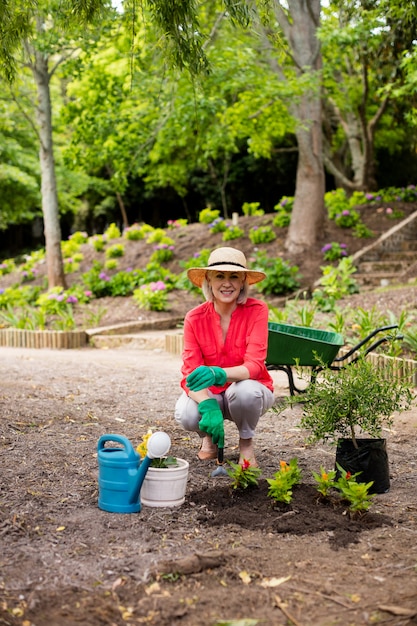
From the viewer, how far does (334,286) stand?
10.1 meters

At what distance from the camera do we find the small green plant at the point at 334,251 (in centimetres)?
1217

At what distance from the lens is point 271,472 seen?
3863 millimetres

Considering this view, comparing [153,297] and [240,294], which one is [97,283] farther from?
[240,294]

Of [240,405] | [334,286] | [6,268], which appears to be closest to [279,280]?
[334,286]

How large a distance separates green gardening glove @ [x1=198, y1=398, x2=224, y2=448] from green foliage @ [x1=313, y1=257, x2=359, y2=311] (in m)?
6.04

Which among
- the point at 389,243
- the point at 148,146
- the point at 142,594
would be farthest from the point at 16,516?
the point at 389,243

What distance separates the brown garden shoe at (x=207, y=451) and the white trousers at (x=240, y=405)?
0.30 metres

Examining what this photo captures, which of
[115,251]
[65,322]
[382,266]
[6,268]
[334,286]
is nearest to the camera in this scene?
[334,286]

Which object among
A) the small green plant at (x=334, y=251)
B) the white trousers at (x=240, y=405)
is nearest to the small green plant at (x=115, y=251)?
the small green plant at (x=334, y=251)

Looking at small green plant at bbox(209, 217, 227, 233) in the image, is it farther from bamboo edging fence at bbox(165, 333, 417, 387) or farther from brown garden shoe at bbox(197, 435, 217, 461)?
brown garden shoe at bbox(197, 435, 217, 461)

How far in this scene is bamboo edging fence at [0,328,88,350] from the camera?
9859 mm

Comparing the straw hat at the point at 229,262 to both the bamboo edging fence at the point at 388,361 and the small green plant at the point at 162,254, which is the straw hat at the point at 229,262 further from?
the small green plant at the point at 162,254

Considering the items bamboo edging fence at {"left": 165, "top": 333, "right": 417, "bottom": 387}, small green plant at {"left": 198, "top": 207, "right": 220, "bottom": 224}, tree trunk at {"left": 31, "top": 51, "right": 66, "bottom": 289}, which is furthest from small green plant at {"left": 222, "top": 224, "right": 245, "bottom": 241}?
bamboo edging fence at {"left": 165, "top": 333, "right": 417, "bottom": 387}

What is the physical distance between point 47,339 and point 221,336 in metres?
6.56
